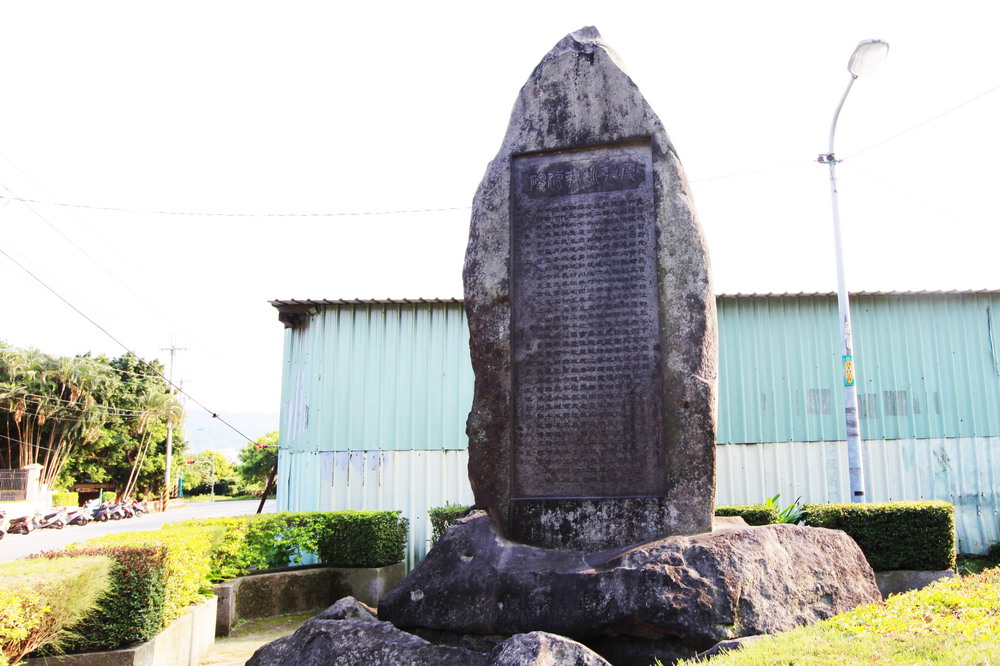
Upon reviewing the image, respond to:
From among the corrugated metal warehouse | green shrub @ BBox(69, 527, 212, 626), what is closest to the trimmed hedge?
the corrugated metal warehouse

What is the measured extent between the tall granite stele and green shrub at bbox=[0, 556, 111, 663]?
101 inches

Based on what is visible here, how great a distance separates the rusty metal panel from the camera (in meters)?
11.1

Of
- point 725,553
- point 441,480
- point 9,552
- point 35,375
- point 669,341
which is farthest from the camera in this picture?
point 35,375

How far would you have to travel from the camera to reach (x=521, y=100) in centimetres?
626

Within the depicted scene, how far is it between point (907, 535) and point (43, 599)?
8366 mm

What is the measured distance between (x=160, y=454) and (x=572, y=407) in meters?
41.4

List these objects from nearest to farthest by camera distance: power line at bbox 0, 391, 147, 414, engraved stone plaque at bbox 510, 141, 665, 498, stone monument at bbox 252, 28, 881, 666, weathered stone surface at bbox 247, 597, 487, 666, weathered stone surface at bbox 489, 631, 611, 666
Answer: weathered stone surface at bbox 489, 631, 611, 666
weathered stone surface at bbox 247, 597, 487, 666
stone monument at bbox 252, 28, 881, 666
engraved stone plaque at bbox 510, 141, 665, 498
power line at bbox 0, 391, 147, 414

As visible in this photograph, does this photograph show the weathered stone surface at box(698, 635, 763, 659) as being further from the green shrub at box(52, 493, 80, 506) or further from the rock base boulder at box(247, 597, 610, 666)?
the green shrub at box(52, 493, 80, 506)

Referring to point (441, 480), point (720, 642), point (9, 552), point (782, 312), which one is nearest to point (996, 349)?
point (782, 312)

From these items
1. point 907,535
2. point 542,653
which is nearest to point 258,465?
point 907,535

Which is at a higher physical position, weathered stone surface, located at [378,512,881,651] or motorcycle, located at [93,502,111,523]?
weathered stone surface, located at [378,512,881,651]

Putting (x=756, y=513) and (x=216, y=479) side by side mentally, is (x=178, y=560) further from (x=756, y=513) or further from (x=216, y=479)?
(x=216, y=479)

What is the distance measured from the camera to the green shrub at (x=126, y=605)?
190 inches

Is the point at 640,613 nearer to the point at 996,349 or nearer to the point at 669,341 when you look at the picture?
the point at 669,341
